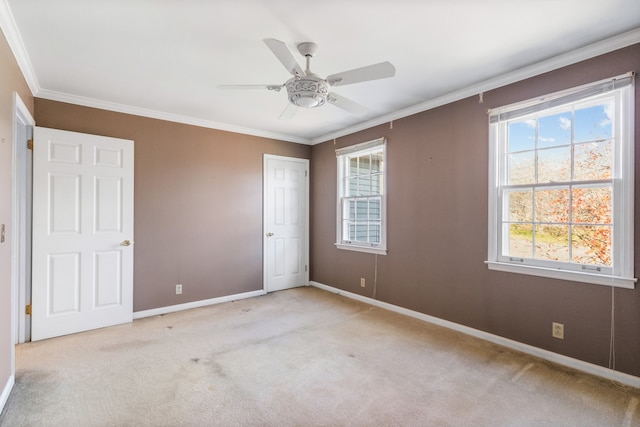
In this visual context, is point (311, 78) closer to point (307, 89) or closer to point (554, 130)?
point (307, 89)

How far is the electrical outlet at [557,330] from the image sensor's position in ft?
8.40

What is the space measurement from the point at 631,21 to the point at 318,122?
119 inches

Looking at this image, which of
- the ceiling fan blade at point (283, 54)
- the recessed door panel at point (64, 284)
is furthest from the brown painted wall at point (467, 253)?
the recessed door panel at point (64, 284)

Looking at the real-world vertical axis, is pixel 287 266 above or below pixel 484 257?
below

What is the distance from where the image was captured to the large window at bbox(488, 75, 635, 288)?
2.30m

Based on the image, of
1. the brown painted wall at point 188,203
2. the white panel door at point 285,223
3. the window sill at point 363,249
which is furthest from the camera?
the white panel door at point 285,223

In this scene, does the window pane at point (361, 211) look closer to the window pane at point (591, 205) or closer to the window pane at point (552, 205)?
the window pane at point (552, 205)

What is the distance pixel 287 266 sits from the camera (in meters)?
5.07

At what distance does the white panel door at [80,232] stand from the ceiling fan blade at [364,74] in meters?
2.67

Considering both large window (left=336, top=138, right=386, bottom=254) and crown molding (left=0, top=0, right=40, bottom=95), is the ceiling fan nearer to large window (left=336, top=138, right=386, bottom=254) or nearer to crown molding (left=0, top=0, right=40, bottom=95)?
crown molding (left=0, top=0, right=40, bottom=95)

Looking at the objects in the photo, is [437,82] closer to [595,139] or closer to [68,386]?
[595,139]

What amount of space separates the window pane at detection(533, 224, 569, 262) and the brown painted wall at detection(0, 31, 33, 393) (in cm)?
401

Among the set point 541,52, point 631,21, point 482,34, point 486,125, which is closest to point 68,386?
point 482,34

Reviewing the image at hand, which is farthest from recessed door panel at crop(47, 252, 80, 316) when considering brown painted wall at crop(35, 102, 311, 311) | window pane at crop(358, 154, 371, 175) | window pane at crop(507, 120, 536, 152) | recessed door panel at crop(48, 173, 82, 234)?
window pane at crop(507, 120, 536, 152)
